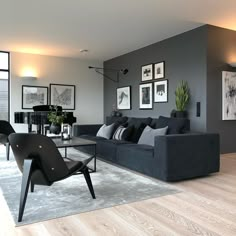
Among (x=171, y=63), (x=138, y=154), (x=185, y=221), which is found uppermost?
(x=171, y=63)

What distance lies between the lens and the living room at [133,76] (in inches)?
84.7

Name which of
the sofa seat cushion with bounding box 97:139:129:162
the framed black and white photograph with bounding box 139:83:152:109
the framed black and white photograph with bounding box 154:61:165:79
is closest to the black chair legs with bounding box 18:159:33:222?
the sofa seat cushion with bounding box 97:139:129:162

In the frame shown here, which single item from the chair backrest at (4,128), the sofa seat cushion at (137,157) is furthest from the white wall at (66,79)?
the sofa seat cushion at (137,157)

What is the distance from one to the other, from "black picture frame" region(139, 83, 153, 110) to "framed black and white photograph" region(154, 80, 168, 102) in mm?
192

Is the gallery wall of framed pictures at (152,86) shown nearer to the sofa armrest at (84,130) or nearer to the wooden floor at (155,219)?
the sofa armrest at (84,130)

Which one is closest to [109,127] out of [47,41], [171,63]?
[171,63]

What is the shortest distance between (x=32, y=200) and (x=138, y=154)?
1.63 metres

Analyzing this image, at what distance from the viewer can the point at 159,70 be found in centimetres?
598

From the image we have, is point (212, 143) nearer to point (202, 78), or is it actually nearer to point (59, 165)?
point (202, 78)

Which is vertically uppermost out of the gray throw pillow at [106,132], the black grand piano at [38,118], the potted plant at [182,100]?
the potted plant at [182,100]

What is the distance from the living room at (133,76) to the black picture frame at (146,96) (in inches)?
4.1

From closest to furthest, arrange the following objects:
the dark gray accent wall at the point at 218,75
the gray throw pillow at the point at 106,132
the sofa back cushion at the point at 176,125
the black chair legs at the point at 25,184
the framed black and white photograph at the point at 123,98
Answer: the black chair legs at the point at 25,184 → the sofa back cushion at the point at 176,125 → the dark gray accent wall at the point at 218,75 → the gray throw pillow at the point at 106,132 → the framed black and white photograph at the point at 123,98

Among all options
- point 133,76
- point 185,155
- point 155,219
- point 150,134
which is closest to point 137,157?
point 150,134

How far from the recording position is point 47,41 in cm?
588
